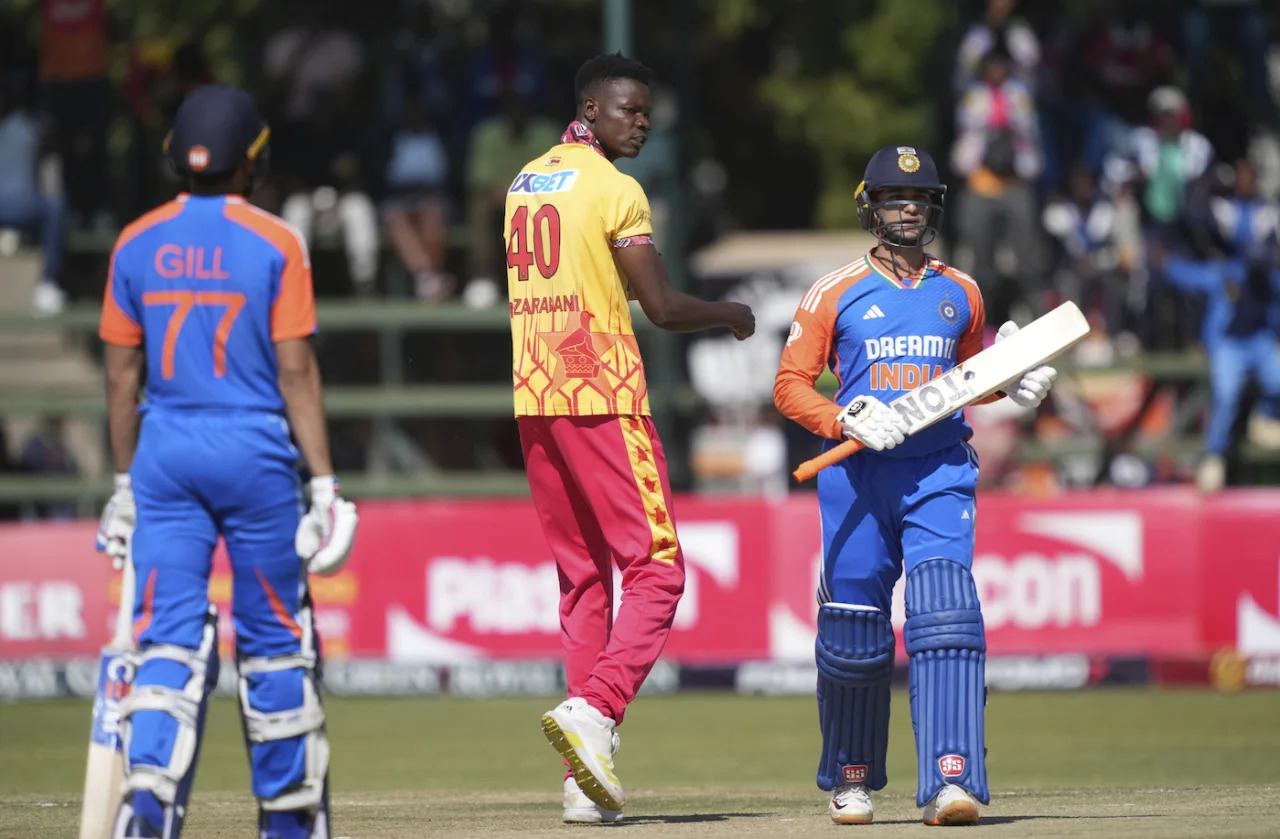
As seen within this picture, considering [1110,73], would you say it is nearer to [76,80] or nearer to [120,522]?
[76,80]

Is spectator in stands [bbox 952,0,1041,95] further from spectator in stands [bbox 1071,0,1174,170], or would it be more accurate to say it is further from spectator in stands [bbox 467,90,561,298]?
spectator in stands [bbox 467,90,561,298]

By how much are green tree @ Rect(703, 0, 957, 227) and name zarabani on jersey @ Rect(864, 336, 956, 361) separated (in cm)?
2245

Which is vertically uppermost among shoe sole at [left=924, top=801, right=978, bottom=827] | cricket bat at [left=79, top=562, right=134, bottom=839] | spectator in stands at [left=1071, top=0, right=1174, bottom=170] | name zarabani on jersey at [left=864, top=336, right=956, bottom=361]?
spectator in stands at [left=1071, top=0, right=1174, bottom=170]

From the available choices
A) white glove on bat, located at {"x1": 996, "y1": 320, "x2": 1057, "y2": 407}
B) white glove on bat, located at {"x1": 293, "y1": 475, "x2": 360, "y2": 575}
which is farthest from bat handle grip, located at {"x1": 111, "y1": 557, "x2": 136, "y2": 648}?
white glove on bat, located at {"x1": 996, "y1": 320, "x2": 1057, "y2": 407}

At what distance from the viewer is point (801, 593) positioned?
45.7ft

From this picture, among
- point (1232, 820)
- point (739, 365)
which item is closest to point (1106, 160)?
point (739, 365)

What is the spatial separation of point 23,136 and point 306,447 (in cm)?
1225

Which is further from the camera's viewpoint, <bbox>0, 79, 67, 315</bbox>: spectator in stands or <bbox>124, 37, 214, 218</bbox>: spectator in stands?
<bbox>124, 37, 214, 218</bbox>: spectator in stands

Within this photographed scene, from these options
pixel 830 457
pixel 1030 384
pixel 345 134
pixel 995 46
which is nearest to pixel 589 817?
pixel 830 457

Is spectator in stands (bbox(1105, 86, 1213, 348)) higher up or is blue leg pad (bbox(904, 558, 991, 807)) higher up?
spectator in stands (bbox(1105, 86, 1213, 348))

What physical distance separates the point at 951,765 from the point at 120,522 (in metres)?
2.74

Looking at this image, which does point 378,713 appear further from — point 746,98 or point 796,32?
point 746,98

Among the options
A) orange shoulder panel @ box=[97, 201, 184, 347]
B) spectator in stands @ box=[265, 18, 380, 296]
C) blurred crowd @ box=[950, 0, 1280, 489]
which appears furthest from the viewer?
spectator in stands @ box=[265, 18, 380, 296]

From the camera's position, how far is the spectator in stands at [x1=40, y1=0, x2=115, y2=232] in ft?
55.8
